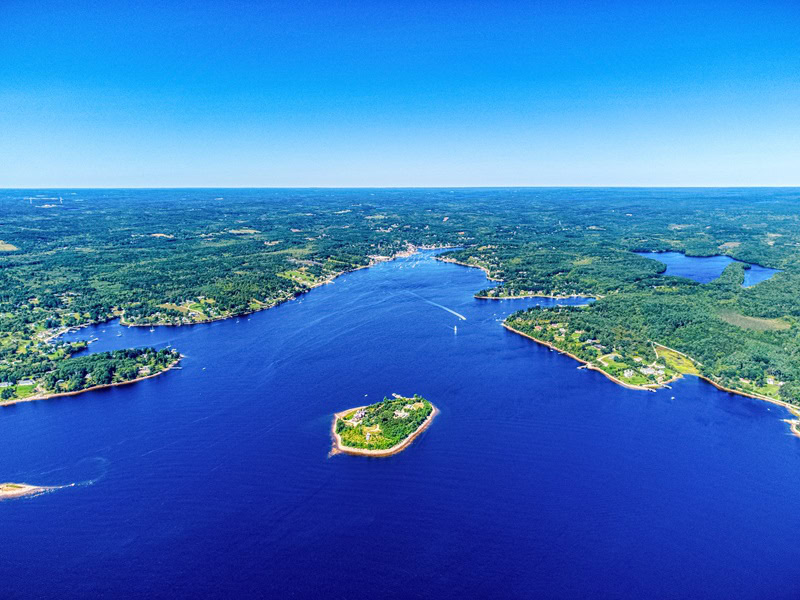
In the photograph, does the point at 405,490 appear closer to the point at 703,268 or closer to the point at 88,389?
the point at 88,389

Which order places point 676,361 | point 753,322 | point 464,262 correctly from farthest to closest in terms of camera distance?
point 464,262 → point 753,322 → point 676,361

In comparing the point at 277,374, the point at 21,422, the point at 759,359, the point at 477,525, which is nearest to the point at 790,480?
the point at 759,359

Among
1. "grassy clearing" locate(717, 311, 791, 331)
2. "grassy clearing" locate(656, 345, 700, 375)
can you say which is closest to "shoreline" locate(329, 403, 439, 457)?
"grassy clearing" locate(656, 345, 700, 375)

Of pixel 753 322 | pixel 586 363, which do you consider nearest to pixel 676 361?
pixel 586 363

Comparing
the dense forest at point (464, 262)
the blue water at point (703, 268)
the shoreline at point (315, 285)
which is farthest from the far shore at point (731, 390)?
the blue water at point (703, 268)

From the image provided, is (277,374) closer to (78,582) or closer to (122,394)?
(122,394)

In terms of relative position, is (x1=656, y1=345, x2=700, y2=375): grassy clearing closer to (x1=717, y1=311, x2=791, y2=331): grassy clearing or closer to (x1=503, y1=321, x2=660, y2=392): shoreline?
(x1=503, y1=321, x2=660, y2=392): shoreline

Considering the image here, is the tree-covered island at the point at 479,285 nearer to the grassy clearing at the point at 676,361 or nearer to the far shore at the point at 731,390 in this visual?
the grassy clearing at the point at 676,361
